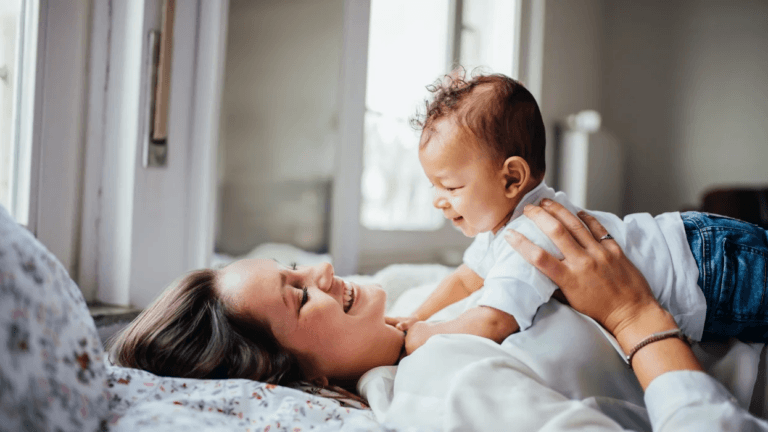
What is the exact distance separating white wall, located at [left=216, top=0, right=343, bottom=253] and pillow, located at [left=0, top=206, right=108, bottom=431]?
1.00 metres

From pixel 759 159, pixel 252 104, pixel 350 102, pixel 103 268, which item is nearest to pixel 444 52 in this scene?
pixel 350 102

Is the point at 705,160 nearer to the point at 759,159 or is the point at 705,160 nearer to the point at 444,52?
the point at 759,159

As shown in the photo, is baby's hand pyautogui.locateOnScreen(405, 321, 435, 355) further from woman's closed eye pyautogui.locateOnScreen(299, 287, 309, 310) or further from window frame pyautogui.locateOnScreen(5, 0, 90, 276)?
window frame pyautogui.locateOnScreen(5, 0, 90, 276)

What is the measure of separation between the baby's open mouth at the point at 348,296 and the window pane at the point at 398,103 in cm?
130

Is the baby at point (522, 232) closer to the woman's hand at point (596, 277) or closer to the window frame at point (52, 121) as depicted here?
the woman's hand at point (596, 277)

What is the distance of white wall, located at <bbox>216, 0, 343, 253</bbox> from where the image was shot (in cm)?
158

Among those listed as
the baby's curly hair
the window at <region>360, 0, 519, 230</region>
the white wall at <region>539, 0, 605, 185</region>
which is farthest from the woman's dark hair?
the white wall at <region>539, 0, 605, 185</region>

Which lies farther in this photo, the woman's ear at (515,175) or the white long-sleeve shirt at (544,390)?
the woman's ear at (515,175)

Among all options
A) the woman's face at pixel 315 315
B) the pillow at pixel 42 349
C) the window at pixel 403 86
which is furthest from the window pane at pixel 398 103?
the pillow at pixel 42 349

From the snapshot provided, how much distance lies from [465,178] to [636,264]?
0.31 m

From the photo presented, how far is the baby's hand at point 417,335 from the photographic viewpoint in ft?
2.89

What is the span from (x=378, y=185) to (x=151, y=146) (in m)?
1.24

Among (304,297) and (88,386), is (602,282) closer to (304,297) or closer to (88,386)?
(304,297)

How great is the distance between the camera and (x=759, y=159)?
12.3 ft
